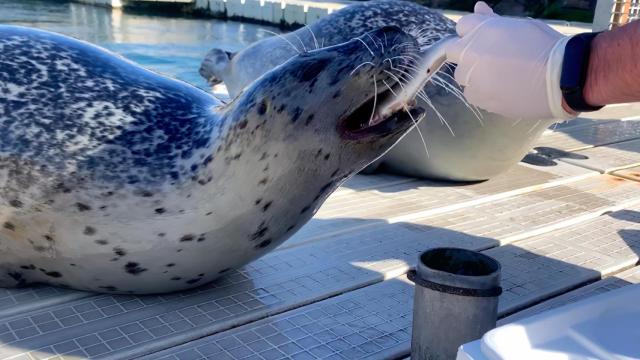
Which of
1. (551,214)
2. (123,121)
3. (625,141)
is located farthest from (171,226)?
(625,141)

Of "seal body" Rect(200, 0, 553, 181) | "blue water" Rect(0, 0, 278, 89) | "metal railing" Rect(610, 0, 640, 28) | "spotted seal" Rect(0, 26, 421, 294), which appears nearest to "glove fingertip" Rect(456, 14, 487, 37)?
"spotted seal" Rect(0, 26, 421, 294)

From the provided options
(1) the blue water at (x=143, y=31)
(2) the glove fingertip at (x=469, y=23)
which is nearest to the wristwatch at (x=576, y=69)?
(2) the glove fingertip at (x=469, y=23)

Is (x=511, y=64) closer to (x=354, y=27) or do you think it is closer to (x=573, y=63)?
(x=573, y=63)

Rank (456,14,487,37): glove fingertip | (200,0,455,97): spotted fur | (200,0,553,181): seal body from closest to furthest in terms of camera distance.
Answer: (456,14,487,37): glove fingertip → (200,0,553,181): seal body → (200,0,455,97): spotted fur

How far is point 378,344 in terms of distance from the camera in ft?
6.43

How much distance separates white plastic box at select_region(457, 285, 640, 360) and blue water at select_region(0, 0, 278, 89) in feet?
33.7

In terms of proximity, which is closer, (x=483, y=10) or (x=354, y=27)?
(x=483, y=10)

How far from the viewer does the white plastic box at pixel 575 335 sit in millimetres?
1222

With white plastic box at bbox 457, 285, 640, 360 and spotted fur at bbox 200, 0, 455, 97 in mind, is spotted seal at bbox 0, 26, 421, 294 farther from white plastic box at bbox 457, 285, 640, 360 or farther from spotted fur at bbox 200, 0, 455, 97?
spotted fur at bbox 200, 0, 455, 97

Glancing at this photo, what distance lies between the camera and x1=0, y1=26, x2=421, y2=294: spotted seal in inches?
74.4

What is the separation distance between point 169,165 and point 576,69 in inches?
42.6

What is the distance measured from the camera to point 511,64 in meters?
1.64

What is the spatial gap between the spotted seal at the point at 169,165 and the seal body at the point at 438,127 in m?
1.35

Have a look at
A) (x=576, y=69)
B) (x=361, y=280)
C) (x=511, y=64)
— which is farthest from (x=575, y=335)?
(x=361, y=280)
